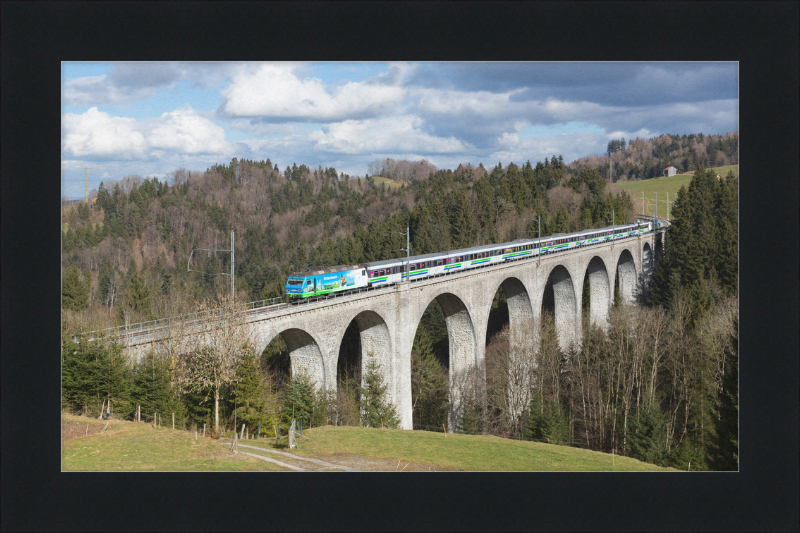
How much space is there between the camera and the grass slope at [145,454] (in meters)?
17.3

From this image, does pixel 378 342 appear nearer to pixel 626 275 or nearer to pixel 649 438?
pixel 649 438

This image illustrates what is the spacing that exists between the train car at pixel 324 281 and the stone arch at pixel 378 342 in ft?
8.73


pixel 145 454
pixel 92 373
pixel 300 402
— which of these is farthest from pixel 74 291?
pixel 145 454

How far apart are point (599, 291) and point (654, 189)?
23.9 meters

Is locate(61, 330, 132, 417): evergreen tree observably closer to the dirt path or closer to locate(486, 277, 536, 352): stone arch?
the dirt path

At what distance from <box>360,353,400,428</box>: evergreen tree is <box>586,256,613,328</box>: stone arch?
125ft

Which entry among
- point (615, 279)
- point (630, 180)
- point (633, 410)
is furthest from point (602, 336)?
point (630, 180)

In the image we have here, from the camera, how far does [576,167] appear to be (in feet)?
352

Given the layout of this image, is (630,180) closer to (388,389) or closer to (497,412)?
(497,412)

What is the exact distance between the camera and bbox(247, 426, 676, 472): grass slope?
68.8ft

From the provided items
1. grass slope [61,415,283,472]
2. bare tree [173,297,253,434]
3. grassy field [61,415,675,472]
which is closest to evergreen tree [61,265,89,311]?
bare tree [173,297,253,434]

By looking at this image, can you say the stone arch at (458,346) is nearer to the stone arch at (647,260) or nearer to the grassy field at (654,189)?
the grassy field at (654,189)

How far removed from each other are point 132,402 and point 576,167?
95.1 meters

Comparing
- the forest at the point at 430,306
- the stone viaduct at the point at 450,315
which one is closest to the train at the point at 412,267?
the stone viaduct at the point at 450,315
